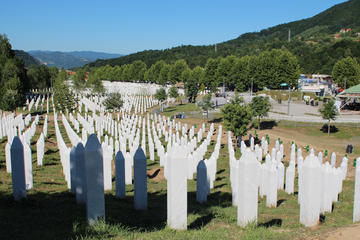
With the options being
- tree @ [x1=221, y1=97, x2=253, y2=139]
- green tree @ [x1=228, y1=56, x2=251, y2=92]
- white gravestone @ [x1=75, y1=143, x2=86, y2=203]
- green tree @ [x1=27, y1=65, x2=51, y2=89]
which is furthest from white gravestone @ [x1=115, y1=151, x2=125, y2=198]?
green tree @ [x1=27, y1=65, x2=51, y2=89]

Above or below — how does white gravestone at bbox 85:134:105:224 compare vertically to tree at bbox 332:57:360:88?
below

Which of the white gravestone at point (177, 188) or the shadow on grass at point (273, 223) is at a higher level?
the white gravestone at point (177, 188)

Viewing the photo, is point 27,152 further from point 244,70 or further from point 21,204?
point 244,70

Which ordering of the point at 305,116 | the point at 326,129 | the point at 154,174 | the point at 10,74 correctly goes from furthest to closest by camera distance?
the point at 10,74 → the point at 305,116 → the point at 326,129 → the point at 154,174

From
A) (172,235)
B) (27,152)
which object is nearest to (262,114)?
(27,152)

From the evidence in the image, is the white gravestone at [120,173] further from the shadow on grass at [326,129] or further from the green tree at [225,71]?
the green tree at [225,71]

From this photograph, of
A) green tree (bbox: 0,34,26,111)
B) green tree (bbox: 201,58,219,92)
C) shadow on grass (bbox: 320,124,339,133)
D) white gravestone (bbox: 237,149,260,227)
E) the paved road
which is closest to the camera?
white gravestone (bbox: 237,149,260,227)

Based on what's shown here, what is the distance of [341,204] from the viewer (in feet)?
35.1

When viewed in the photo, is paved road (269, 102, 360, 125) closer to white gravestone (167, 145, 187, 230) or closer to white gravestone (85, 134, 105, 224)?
white gravestone (167, 145, 187, 230)

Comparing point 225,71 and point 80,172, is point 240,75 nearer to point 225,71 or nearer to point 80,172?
point 225,71

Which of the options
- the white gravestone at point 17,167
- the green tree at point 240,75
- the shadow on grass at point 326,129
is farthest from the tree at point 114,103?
the green tree at point 240,75

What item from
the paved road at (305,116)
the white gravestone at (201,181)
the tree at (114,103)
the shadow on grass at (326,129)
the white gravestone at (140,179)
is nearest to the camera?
the white gravestone at (140,179)

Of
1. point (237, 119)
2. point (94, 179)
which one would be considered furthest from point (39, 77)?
point (94, 179)

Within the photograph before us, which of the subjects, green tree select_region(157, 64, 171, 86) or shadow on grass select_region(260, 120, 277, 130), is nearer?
shadow on grass select_region(260, 120, 277, 130)
